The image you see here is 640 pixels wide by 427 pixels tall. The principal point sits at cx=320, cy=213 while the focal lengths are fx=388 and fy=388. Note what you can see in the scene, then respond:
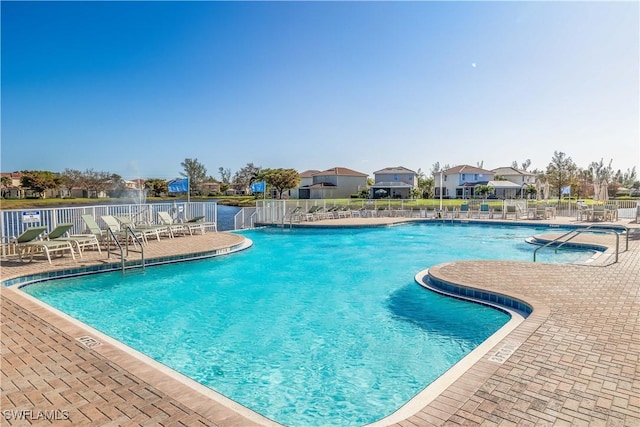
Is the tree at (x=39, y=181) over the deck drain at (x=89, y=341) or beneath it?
over

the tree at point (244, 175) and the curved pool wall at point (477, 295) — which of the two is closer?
the curved pool wall at point (477, 295)

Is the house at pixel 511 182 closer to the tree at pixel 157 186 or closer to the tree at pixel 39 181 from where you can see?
the tree at pixel 157 186

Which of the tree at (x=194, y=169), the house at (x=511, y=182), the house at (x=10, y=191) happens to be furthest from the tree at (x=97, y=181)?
the house at (x=511, y=182)

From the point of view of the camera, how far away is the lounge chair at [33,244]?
29.4 feet

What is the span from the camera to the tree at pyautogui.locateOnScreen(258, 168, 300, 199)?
184 ft

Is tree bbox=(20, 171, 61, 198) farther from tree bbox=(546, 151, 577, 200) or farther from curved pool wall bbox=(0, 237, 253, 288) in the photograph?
tree bbox=(546, 151, 577, 200)

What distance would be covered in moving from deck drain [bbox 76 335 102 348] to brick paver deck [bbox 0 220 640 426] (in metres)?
0.08

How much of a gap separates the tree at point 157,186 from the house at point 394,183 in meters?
33.5

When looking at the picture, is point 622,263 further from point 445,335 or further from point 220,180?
point 220,180

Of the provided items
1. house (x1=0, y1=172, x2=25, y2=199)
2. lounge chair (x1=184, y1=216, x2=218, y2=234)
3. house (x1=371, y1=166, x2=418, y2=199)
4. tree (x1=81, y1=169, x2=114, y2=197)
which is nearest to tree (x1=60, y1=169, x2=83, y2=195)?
tree (x1=81, y1=169, x2=114, y2=197)

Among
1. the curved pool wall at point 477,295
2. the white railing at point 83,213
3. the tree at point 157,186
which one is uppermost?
the tree at point 157,186

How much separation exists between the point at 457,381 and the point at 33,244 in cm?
977

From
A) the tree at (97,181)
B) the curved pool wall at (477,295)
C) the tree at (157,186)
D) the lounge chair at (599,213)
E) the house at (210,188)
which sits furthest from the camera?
the house at (210,188)

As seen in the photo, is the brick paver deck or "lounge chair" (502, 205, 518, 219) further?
"lounge chair" (502, 205, 518, 219)
